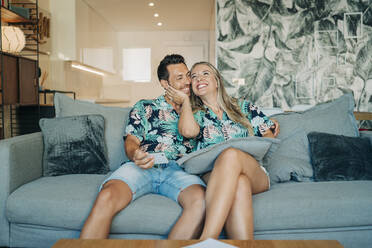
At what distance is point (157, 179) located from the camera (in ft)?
5.11

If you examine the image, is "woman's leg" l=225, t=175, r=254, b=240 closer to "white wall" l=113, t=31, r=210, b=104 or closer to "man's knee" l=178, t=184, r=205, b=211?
"man's knee" l=178, t=184, r=205, b=211

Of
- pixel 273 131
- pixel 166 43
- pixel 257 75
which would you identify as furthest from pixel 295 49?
pixel 166 43

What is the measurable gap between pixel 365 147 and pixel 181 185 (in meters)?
1.11

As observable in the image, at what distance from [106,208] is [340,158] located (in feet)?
4.22

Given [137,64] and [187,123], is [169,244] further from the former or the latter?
[137,64]

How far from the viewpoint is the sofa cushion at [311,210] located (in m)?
1.36

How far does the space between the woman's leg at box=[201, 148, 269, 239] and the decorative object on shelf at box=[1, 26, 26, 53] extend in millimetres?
3146

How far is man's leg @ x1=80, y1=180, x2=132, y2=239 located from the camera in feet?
3.90

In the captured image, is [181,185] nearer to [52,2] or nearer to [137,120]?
[137,120]

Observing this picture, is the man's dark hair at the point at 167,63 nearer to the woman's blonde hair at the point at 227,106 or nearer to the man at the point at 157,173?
the man at the point at 157,173

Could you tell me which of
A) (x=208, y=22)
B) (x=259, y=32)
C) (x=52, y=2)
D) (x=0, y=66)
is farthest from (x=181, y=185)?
(x=208, y=22)

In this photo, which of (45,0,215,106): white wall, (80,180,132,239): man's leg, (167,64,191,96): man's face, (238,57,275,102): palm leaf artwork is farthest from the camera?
A: (45,0,215,106): white wall

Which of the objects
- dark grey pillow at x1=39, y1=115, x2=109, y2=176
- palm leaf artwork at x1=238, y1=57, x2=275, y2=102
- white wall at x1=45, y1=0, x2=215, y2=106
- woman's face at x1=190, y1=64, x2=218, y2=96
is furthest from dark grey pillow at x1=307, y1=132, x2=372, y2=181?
white wall at x1=45, y1=0, x2=215, y2=106

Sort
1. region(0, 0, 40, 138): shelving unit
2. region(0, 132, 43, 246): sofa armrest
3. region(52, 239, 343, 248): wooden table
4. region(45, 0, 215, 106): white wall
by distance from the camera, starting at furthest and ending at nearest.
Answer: region(45, 0, 215, 106): white wall
region(0, 0, 40, 138): shelving unit
region(0, 132, 43, 246): sofa armrest
region(52, 239, 343, 248): wooden table
